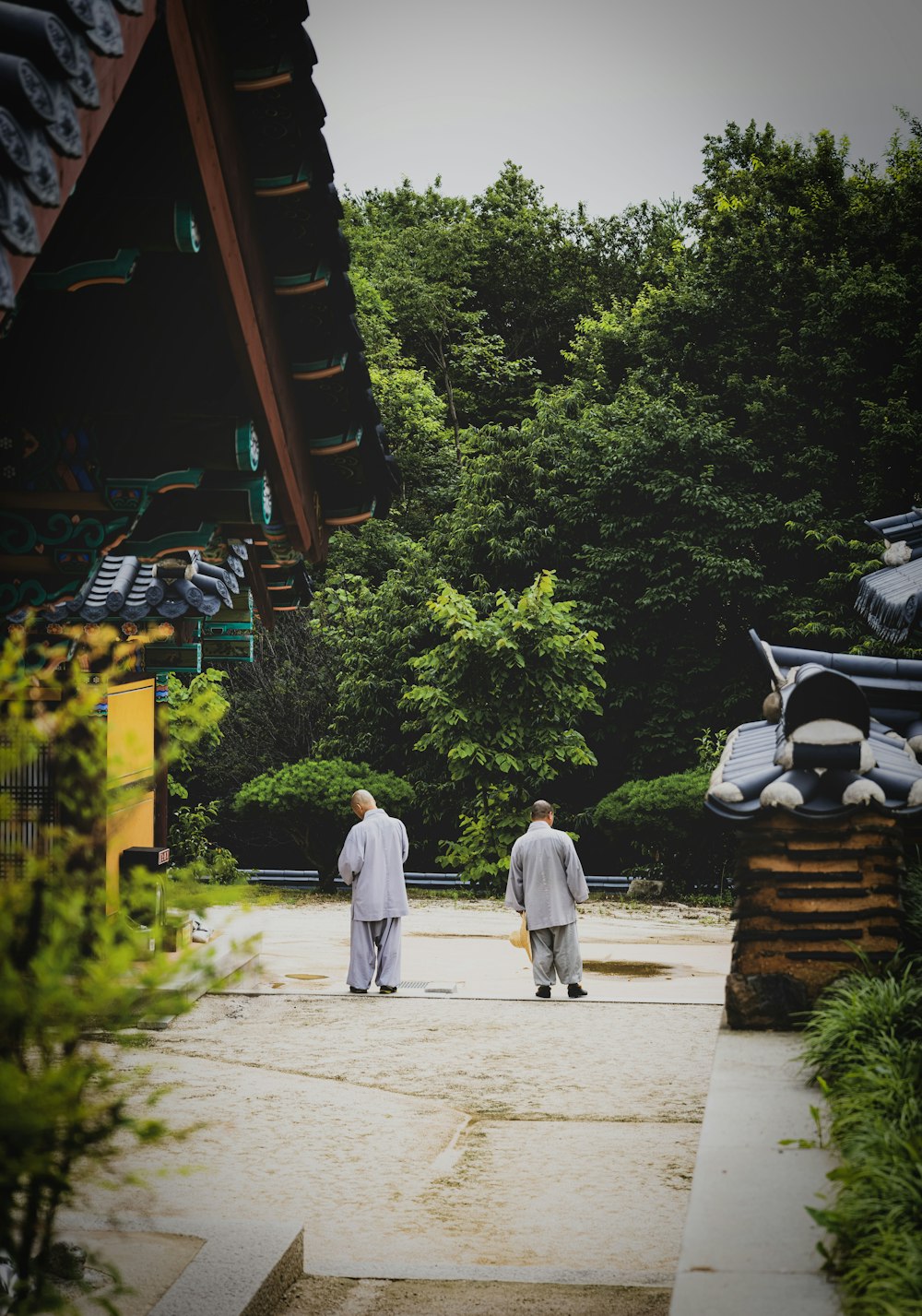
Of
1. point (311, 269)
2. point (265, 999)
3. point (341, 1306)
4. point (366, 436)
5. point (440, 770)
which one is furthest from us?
point (440, 770)

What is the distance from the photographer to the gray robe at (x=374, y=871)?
10758 mm

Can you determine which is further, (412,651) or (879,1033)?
(412,651)

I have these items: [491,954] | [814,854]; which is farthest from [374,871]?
[814,854]

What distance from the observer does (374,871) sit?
10836mm

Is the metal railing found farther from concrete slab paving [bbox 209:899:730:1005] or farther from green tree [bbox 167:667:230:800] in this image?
concrete slab paving [bbox 209:899:730:1005]

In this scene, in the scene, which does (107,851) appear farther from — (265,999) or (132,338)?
(132,338)

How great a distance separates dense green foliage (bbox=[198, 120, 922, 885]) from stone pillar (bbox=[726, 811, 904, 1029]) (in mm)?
13564

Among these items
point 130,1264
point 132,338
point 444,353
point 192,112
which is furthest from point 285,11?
point 444,353

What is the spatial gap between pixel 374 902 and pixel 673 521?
1366 centimetres

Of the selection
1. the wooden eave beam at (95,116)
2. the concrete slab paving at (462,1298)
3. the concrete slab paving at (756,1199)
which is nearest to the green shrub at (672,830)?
the concrete slab paving at (756,1199)

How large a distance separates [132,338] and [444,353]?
88.9ft

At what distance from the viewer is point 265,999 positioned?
10.5 m

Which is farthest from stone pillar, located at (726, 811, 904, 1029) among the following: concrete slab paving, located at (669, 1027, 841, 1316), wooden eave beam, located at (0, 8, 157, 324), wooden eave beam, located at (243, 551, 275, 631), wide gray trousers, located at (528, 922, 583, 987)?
wooden eave beam, located at (0, 8, 157, 324)

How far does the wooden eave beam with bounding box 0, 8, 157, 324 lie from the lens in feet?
8.77
